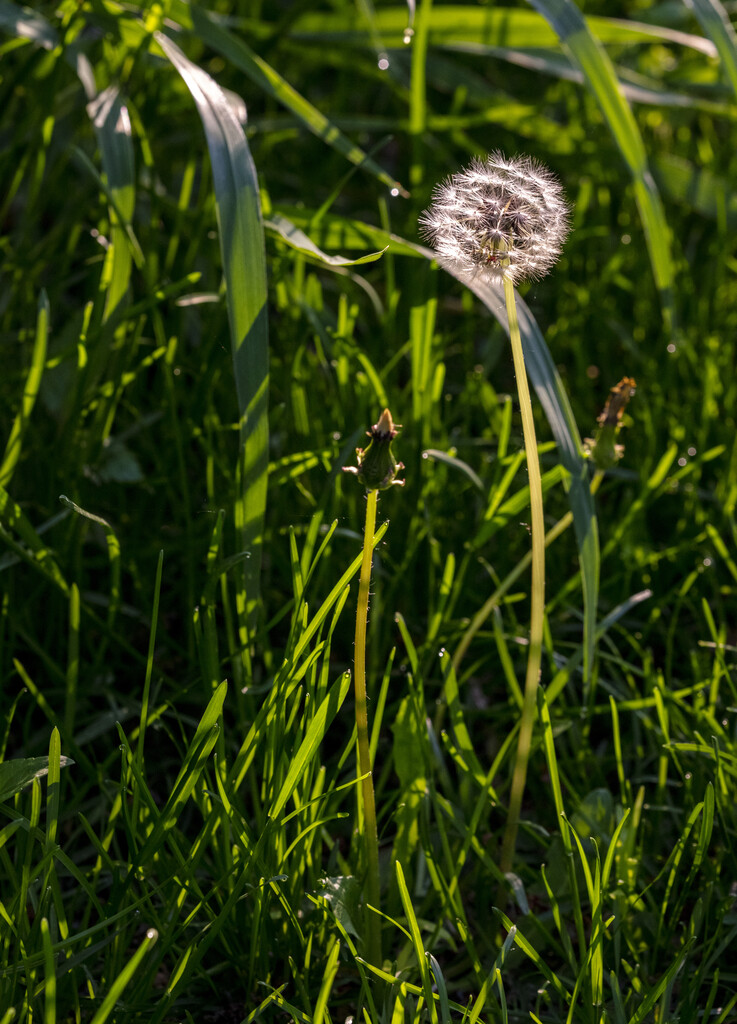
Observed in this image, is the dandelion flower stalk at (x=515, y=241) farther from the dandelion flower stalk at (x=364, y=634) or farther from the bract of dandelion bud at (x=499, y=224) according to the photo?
the dandelion flower stalk at (x=364, y=634)

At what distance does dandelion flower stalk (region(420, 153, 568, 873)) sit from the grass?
0.40 ft

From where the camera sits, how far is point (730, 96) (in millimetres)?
2217

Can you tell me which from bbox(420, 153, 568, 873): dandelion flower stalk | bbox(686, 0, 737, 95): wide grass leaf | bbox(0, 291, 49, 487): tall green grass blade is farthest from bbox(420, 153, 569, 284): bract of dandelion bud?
bbox(686, 0, 737, 95): wide grass leaf

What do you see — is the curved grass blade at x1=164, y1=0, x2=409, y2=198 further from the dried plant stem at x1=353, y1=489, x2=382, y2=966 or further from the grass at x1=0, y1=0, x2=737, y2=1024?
the dried plant stem at x1=353, y1=489, x2=382, y2=966

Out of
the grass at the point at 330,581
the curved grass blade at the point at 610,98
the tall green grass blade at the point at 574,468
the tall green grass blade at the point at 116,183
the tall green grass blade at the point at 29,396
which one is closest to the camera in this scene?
the grass at the point at 330,581

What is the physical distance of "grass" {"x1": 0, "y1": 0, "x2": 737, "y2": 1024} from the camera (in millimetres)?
872

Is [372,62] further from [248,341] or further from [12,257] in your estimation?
[248,341]

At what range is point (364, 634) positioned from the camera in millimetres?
810

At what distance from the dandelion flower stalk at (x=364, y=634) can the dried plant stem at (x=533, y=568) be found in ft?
0.39

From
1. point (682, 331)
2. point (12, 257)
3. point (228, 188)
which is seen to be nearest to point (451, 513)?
point (228, 188)

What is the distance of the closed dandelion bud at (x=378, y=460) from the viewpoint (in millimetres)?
789

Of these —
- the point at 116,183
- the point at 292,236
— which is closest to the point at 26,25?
the point at 116,183

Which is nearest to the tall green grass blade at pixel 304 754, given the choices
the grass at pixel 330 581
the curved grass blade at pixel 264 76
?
the grass at pixel 330 581

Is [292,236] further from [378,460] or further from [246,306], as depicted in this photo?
[378,460]
